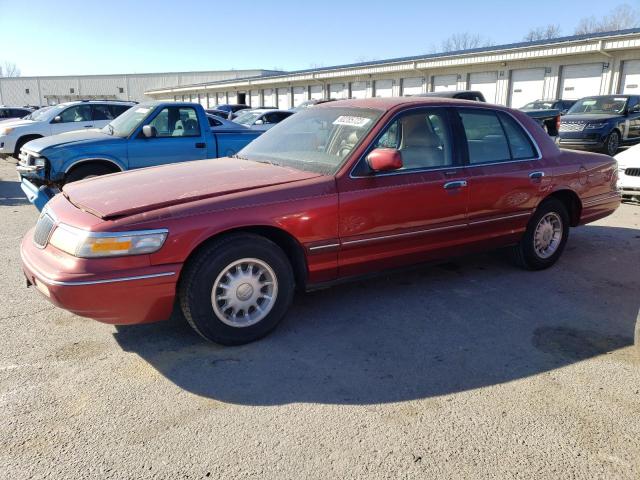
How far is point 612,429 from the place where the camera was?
270cm

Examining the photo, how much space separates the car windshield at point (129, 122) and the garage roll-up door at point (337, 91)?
27.7 m

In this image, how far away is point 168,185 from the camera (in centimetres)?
365

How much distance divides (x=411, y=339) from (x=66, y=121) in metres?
12.7

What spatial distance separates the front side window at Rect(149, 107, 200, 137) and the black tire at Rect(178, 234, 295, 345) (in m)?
5.12

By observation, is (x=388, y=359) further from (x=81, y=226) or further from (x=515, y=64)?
(x=515, y=64)

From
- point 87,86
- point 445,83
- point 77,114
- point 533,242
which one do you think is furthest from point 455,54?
point 87,86

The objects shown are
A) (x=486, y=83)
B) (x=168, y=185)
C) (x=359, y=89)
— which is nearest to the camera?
(x=168, y=185)

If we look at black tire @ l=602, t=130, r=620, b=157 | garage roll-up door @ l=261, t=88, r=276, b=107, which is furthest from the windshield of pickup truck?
garage roll-up door @ l=261, t=88, r=276, b=107

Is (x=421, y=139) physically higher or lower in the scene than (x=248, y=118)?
lower

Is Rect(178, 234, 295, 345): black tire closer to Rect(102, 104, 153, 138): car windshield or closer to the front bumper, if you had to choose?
the front bumper

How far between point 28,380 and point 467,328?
9.72 ft

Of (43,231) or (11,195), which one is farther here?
(11,195)

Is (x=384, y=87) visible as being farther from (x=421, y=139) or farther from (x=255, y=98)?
(x=421, y=139)

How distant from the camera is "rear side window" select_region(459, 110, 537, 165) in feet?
14.9
